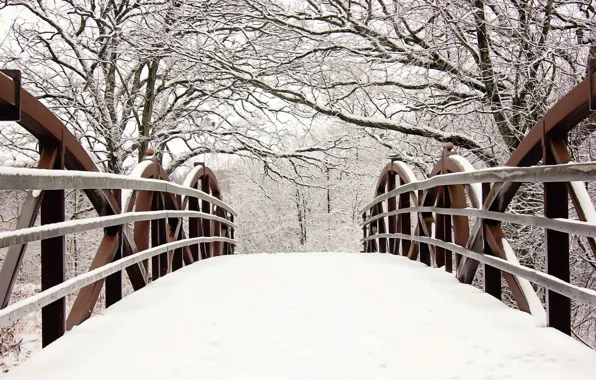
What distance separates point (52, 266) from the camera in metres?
3.32

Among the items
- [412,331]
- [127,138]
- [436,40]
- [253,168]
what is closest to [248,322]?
[412,331]

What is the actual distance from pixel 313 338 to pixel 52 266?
1.63m

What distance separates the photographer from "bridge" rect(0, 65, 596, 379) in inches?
109

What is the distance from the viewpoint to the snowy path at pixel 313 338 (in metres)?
2.73

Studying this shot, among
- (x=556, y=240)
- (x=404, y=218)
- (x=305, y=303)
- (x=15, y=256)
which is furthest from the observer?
(x=404, y=218)

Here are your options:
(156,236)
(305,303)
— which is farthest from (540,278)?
(156,236)

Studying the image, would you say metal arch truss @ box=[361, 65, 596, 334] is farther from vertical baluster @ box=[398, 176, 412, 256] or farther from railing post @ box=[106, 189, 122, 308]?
railing post @ box=[106, 189, 122, 308]

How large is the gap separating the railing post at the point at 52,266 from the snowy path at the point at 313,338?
0.15 meters

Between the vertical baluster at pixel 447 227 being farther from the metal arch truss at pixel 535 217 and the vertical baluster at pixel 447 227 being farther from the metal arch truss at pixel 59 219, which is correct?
the metal arch truss at pixel 59 219

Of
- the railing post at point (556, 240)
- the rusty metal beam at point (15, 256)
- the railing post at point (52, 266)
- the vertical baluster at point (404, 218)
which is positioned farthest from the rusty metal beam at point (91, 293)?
the vertical baluster at point (404, 218)

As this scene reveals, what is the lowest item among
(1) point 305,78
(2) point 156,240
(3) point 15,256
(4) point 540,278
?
(4) point 540,278

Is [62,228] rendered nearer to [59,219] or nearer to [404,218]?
[59,219]

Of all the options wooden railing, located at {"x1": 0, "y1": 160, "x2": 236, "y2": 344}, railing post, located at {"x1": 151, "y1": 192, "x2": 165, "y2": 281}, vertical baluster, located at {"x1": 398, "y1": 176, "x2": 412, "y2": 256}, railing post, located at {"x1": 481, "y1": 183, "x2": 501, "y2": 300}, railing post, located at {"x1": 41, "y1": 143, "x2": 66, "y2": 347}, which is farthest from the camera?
vertical baluster, located at {"x1": 398, "y1": 176, "x2": 412, "y2": 256}

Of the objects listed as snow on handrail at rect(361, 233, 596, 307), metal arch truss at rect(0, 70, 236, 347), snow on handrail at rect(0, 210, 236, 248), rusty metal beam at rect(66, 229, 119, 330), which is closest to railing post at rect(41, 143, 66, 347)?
metal arch truss at rect(0, 70, 236, 347)
